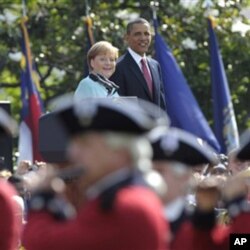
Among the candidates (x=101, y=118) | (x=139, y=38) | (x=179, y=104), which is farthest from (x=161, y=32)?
(x=101, y=118)

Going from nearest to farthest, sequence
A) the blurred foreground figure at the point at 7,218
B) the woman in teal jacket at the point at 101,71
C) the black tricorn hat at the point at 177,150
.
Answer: the black tricorn hat at the point at 177,150 < the blurred foreground figure at the point at 7,218 < the woman in teal jacket at the point at 101,71

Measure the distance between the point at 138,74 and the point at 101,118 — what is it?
22.2 ft

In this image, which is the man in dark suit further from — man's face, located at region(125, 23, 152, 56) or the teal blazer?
the teal blazer

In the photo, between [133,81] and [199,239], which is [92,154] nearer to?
[199,239]

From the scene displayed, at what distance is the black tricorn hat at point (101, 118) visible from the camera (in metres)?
5.83

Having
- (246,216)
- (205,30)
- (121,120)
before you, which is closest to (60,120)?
(121,120)

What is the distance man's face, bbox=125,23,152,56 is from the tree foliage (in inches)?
549

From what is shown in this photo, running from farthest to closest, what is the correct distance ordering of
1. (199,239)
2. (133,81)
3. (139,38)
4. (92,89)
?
(139,38)
(133,81)
(92,89)
(199,239)

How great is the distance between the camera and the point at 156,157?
663 cm

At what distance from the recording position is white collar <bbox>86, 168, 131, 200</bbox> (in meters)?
5.74

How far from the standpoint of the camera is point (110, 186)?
5734 mm

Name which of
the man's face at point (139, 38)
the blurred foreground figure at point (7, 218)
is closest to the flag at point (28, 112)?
the man's face at point (139, 38)

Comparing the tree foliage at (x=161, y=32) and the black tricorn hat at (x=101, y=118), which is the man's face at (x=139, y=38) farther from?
the tree foliage at (x=161, y=32)

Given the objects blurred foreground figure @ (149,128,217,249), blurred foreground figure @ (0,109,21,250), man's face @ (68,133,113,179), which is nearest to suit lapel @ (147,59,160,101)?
blurred foreground figure @ (0,109,21,250)
